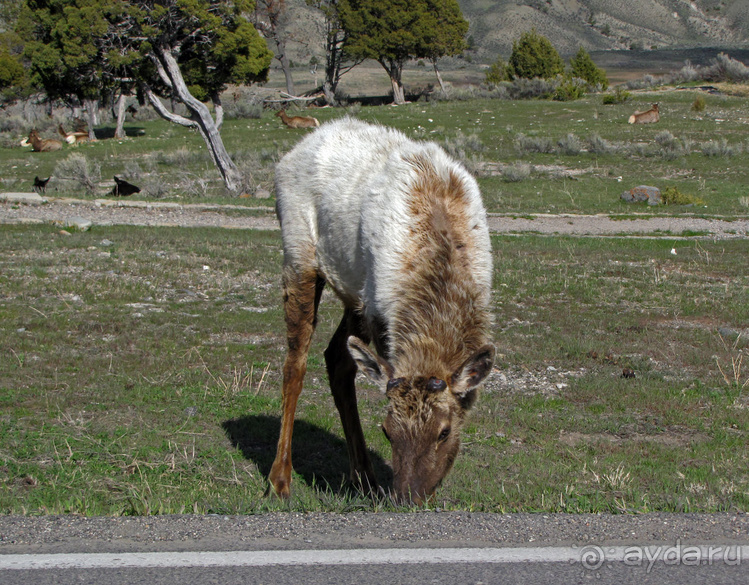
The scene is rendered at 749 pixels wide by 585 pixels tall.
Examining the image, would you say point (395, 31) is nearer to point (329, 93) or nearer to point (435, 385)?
point (329, 93)

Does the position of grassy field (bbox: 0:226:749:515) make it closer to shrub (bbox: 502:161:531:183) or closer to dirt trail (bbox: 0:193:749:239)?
dirt trail (bbox: 0:193:749:239)

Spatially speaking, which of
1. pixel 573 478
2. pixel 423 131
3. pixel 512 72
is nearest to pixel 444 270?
pixel 573 478

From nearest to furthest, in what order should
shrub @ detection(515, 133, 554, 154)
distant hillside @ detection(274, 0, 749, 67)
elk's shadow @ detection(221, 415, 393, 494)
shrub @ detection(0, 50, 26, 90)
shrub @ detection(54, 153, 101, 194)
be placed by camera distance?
elk's shadow @ detection(221, 415, 393, 494), shrub @ detection(54, 153, 101, 194), shrub @ detection(515, 133, 554, 154), shrub @ detection(0, 50, 26, 90), distant hillside @ detection(274, 0, 749, 67)

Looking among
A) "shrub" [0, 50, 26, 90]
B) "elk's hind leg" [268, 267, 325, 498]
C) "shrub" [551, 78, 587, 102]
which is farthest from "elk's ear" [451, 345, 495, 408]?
"shrub" [0, 50, 26, 90]

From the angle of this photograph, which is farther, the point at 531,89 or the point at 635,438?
the point at 531,89

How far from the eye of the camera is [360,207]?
5.20m

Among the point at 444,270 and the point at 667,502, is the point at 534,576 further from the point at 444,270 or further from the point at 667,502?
the point at 444,270

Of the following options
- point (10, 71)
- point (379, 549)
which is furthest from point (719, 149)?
point (10, 71)

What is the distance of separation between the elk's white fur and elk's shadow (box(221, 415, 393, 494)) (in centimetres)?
141

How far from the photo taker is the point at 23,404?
6.92 m

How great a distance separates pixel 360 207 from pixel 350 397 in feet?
5.08

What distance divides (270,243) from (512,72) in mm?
46816

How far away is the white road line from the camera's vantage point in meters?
3.72

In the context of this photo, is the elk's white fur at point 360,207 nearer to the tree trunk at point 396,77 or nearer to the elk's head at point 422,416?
the elk's head at point 422,416
